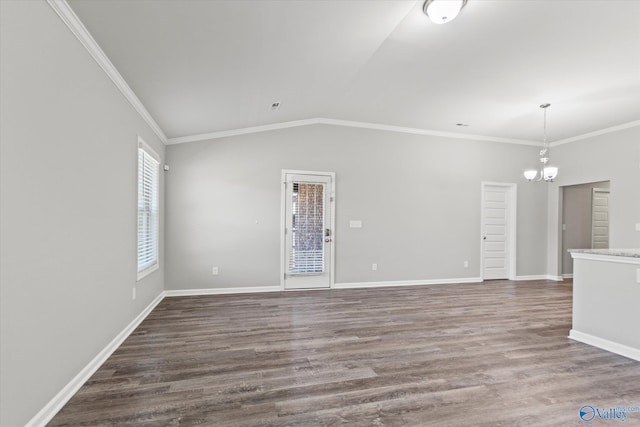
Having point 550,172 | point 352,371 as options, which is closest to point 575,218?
point 550,172

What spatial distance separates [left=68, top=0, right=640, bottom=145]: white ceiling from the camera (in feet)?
7.64

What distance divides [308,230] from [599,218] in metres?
6.62

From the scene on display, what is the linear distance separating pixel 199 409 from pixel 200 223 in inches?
137

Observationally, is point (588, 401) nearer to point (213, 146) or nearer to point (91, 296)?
point (91, 296)

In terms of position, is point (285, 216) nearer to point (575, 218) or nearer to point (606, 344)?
point (606, 344)

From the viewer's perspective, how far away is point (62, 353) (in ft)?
6.72

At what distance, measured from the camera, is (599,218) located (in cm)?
704

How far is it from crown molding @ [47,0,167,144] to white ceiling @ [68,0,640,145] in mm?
50

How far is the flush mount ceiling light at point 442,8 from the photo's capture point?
7.73 feet

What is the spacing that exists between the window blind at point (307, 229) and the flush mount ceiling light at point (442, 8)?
3.41 metres

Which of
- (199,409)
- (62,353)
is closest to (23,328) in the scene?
(62,353)

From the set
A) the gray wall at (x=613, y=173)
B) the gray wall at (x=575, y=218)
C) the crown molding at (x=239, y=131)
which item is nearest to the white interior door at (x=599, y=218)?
the gray wall at (x=575, y=218)

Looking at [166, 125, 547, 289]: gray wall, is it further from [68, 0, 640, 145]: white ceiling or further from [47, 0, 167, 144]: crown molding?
[47, 0, 167, 144]: crown molding

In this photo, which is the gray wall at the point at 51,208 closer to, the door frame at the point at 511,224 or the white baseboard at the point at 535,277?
the door frame at the point at 511,224
